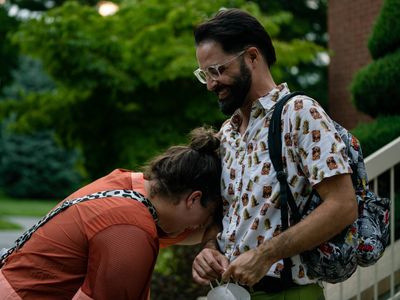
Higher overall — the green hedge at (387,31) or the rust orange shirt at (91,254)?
the rust orange shirt at (91,254)

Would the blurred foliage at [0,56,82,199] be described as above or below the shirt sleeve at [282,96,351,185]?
below

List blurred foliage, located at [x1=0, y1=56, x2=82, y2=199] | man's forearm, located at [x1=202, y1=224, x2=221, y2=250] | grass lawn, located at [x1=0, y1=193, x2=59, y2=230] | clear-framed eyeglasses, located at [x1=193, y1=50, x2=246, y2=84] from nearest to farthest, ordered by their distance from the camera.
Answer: clear-framed eyeglasses, located at [x1=193, y1=50, x2=246, y2=84]
man's forearm, located at [x1=202, y1=224, x2=221, y2=250]
grass lawn, located at [x1=0, y1=193, x2=59, y2=230]
blurred foliage, located at [x1=0, y1=56, x2=82, y2=199]

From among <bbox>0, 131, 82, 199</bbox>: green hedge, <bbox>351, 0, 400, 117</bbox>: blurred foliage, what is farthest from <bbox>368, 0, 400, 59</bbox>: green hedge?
<bbox>0, 131, 82, 199</bbox>: green hedge

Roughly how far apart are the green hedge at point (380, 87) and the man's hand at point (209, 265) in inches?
139

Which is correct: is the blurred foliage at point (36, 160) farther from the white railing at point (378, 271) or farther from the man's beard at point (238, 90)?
the man's beard at point (238, 90)

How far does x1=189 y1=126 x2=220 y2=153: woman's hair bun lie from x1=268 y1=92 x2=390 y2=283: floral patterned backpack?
1.38ft

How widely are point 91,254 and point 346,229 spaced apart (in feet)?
3.09

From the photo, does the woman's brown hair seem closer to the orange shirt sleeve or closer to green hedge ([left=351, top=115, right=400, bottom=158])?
the orange shirt sleeve

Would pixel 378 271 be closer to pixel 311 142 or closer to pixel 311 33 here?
pixel 311 142

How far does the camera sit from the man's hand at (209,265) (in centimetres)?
253

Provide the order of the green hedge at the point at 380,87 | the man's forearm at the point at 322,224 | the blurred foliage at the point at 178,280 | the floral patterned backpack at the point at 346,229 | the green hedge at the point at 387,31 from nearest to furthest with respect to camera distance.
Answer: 1. the man's forearm at the point at 322,224
2. the floral patterned backpack at the point at 346,229
3. the green hedge at the point at 380,87
4. the green hedge at the point at 387,31
5. the blurred foliage at the point at 178,280

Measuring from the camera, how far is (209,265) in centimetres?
257

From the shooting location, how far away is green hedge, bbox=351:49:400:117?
18.6ft

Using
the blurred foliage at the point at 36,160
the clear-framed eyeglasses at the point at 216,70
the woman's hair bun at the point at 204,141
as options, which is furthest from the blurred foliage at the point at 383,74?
the blurred foliage at the point at 36,160
